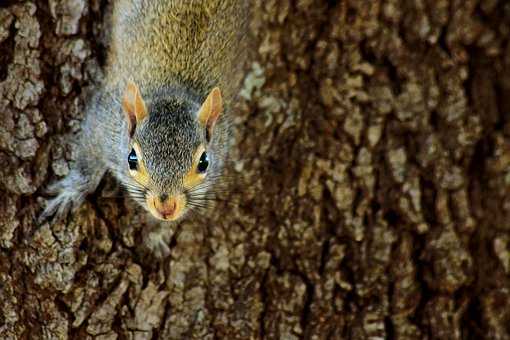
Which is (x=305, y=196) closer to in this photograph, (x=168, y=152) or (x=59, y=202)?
(x=168, y=152)

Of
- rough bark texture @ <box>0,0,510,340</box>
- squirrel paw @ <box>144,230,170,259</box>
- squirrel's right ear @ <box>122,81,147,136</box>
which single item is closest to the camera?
rough bark texture @ <box>0,0,510,340</box>

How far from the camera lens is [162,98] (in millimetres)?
1624

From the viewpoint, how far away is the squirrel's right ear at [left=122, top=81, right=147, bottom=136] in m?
1.45

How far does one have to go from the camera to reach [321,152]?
147 centimetres

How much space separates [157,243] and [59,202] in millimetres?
247

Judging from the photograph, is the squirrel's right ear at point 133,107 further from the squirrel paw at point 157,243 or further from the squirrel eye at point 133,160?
the squirrel paw at point 157,243

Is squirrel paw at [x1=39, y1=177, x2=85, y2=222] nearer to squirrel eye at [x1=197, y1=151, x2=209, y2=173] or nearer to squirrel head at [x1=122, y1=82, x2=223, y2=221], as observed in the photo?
squirrel head at [x1=122, y1=82, x2=223, y2=221]

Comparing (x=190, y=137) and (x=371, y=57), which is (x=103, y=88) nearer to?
(x=190, y=137)

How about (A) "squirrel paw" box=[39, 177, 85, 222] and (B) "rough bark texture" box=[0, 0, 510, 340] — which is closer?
(B) "rough bark texture" box=[0, 0, 510, 340]

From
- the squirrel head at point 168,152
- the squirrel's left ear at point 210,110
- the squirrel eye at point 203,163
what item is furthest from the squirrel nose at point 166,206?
the squirrel's left ear at point 210,110

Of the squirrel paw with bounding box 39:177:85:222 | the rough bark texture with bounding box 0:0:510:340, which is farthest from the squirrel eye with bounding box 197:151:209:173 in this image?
the squirrel paw with bounding box 39:177:85:222

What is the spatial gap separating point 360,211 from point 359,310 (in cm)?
23

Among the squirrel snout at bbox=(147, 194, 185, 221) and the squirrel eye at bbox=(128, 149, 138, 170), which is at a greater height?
the squirrel eye at bbox=(128, 149, 138, 170)

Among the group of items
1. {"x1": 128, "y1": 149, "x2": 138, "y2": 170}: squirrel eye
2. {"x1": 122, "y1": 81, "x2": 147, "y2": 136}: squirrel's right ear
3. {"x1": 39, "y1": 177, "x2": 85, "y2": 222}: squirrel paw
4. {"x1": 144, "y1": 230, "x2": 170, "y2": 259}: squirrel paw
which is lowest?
{"x1": 144, "y1": 230, "x2": 170, "y2": 259}: squirrel paw
